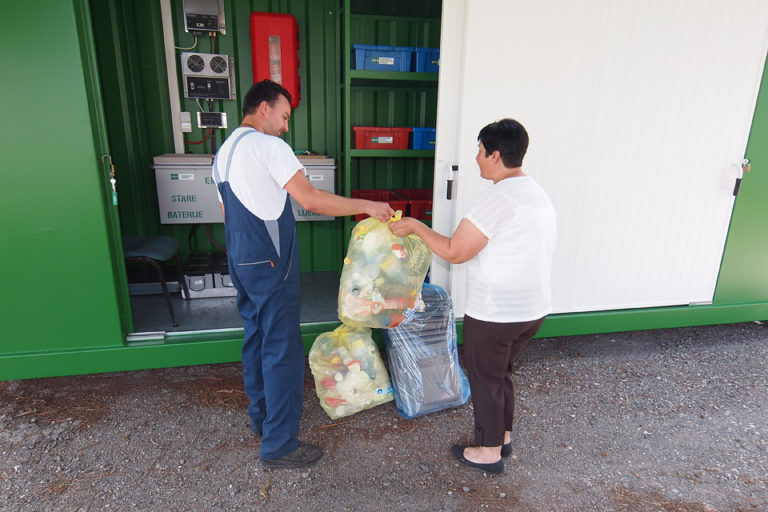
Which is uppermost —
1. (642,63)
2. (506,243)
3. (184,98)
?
(642,63)

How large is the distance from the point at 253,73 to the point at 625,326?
3.49 meters

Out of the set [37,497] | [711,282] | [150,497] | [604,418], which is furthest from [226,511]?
[711,282]

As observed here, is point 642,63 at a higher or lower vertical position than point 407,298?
higher

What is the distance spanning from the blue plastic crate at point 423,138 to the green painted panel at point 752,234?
2174 millimetres

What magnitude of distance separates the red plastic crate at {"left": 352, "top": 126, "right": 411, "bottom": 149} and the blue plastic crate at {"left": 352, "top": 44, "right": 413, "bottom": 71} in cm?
43

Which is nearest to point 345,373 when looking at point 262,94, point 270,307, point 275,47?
point 270,307

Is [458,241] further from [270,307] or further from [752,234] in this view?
[752,234]

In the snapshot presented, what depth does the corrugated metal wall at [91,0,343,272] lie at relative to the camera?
3.57m

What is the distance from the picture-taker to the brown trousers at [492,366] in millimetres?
1963

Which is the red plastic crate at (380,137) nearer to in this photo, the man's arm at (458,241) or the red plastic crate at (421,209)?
the red plastic crate at (421,209)

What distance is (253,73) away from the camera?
383 cm

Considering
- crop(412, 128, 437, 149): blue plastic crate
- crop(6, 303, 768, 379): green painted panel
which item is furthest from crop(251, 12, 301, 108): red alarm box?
crop(6, 303, 768, 379): green painted panel

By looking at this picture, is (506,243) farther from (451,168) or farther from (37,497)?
(37,497)

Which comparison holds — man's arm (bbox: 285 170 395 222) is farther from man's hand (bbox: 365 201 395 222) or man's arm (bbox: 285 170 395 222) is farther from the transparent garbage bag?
the transparent garbage bag
